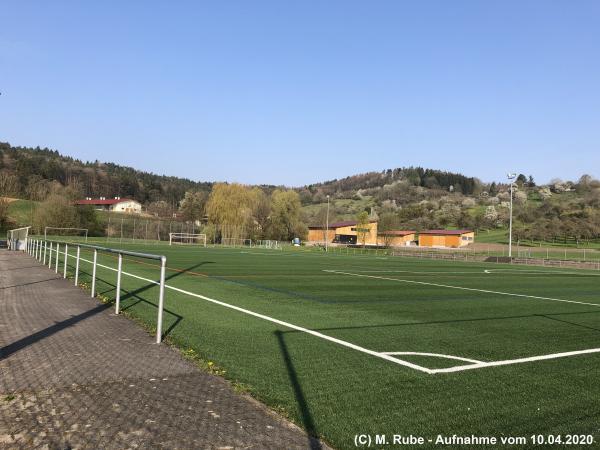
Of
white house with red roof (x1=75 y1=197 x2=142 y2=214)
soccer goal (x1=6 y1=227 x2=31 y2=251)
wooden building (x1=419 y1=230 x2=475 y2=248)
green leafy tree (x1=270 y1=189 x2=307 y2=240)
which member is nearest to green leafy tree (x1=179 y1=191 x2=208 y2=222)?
white house with red roof (x1=75 y1=197 x2=142 y2=214)

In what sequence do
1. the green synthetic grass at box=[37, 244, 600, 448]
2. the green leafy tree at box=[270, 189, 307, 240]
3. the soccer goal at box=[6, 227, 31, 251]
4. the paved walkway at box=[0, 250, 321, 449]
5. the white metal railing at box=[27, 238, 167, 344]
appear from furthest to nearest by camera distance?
the green leafy tree at box=[270, 189, 307, 240] → the soccer goal at box=[6, 227, 31, 251] → the white metal railing at box=[27, 238, 167, 344] → the green synthetic grass at box=[37, 244, 600, 448] → the paved walkway at box=[0, 250, 321, 449]

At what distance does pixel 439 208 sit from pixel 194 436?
472 ft

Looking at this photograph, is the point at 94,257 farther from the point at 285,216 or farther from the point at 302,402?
the point at 285,216

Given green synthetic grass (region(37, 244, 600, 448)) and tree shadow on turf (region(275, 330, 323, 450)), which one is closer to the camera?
tree shadow on turf (region(275, 330, 323, 450))

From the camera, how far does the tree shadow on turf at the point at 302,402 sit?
349cm

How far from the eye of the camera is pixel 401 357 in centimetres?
619

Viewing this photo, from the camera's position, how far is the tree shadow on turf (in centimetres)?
349

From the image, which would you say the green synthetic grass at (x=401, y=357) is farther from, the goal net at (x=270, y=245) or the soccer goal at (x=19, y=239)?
the goal net at (x=270, y=245)

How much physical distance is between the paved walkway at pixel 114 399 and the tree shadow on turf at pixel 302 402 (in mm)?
42

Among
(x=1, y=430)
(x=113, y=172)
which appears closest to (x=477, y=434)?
(x=1, y=430)

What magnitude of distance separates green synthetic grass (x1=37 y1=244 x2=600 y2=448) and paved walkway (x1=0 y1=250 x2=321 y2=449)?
40 cm

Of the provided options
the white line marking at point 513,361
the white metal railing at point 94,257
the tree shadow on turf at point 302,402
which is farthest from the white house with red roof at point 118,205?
the white line marking at point 513,361

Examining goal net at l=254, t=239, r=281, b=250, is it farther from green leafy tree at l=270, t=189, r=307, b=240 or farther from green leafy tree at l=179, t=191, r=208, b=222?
green leafy tree at l=179, t=191, r=208, b=222

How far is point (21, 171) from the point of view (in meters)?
127
